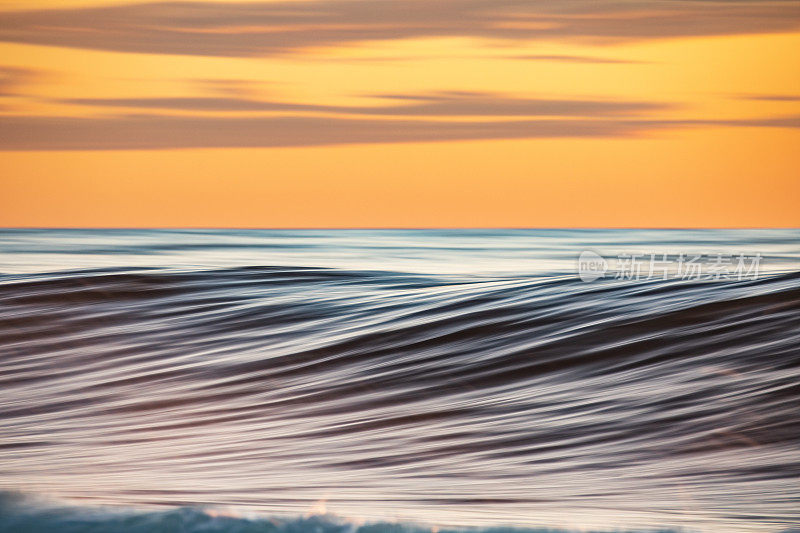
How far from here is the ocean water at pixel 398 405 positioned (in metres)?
2.77

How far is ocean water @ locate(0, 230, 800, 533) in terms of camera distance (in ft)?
9.10

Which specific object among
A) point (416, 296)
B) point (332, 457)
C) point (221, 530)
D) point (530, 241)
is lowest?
point (221, 530)

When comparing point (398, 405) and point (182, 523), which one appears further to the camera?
point (398, 405)

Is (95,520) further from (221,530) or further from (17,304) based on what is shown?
(17,304)

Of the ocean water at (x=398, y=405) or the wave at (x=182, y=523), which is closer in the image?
the wave at (x=182, y=523)

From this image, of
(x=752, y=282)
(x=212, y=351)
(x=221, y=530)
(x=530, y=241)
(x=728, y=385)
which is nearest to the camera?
(x=221, y=530)

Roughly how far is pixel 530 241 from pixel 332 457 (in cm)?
1936

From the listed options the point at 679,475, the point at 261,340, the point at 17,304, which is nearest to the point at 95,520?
the point at 679,475

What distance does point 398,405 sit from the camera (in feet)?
14.4

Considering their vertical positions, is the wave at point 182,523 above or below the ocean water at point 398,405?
below

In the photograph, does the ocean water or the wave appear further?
the ocean water

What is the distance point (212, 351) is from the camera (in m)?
5.73

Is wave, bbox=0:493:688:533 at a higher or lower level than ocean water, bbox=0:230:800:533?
lower

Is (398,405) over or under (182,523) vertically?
over
